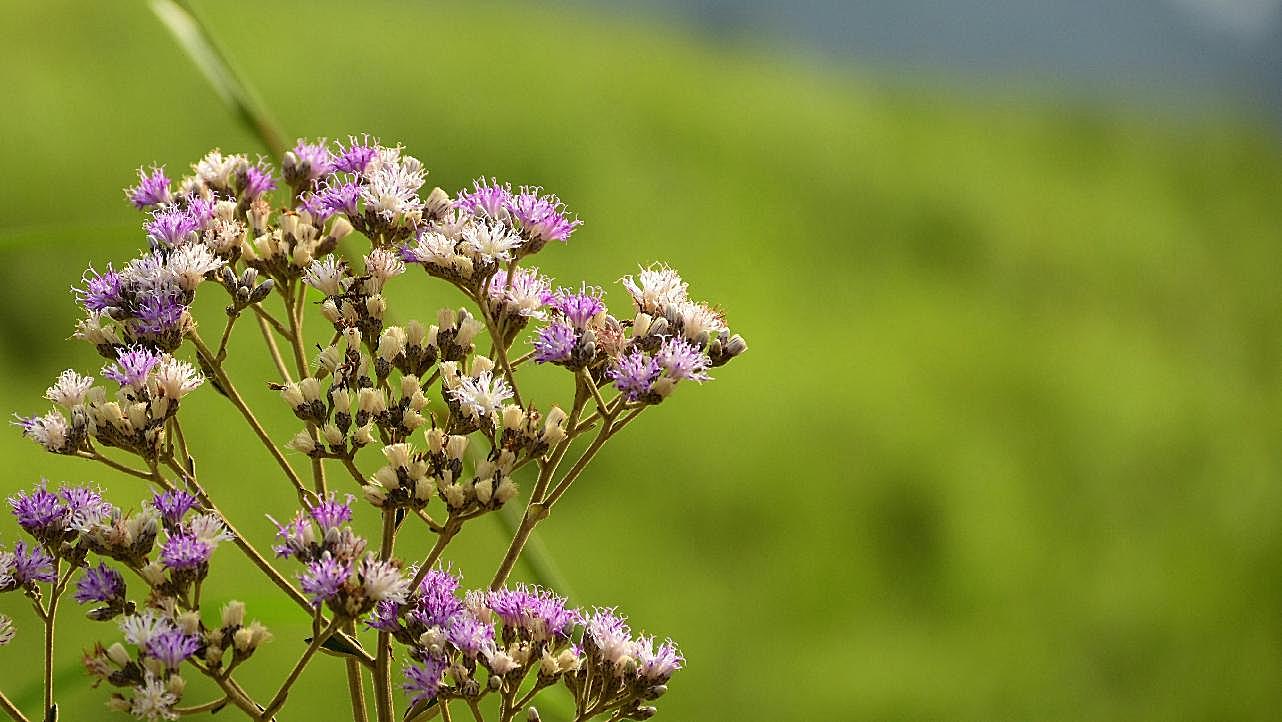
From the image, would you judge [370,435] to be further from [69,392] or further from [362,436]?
[69,392]

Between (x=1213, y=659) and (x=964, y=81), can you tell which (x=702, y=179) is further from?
(x=1213, y=659)

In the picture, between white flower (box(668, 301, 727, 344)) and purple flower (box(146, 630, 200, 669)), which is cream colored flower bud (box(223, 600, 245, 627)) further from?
white flower (box(668, 301, 727, 344))

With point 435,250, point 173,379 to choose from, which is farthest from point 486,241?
point 173,379

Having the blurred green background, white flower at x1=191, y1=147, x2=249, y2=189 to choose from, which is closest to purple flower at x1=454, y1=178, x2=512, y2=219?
white flower at x1=191, y1=147, x2=249, y2=189

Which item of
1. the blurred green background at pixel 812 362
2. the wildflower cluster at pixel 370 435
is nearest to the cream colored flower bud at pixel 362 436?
the wildflower cluster at pixel 370 435

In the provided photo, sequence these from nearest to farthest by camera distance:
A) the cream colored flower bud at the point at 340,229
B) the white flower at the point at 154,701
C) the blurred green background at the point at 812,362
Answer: the white flower at the point at 154,701, the cream colored flower bud at the point at 340,229, the blurred green background at the point at 812,362

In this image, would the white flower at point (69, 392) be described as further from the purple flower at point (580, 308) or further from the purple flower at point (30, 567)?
the purple flower at point (580, 308)
